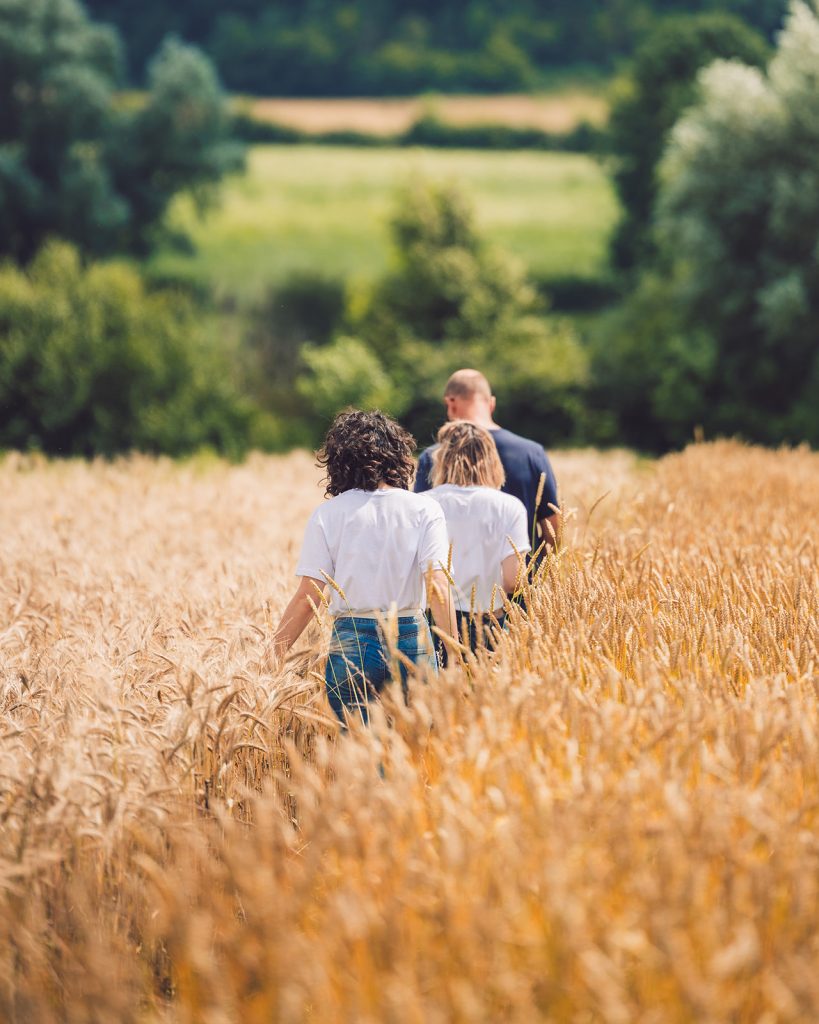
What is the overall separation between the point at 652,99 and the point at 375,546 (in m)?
42.4

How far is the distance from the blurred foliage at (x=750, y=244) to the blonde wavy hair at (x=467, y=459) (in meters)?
23.6

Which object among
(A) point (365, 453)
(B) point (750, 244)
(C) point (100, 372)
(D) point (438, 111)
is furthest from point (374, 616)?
(D) point (438, 111)

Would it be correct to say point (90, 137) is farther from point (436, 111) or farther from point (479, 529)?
point (479, 529)

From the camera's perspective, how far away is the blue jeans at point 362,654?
429 cm

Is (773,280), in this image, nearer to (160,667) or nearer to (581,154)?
(160,667)

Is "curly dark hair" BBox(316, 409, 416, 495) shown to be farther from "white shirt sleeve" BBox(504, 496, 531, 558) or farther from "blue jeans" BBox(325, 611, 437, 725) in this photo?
"white shirt sleeve" BBox(504, 496, 531, 558)

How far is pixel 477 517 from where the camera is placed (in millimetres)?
5188

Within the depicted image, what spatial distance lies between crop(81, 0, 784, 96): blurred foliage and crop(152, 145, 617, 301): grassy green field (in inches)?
320

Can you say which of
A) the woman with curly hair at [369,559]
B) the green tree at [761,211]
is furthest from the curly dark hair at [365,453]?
the green tree at [761,211]

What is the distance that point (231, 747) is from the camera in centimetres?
373

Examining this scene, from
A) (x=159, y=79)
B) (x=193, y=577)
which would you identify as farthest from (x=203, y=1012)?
(x=159, y=79)

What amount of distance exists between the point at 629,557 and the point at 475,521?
1.45 meters

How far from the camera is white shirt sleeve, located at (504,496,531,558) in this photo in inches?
206

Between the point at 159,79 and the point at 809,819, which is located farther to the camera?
the point at 159,79
